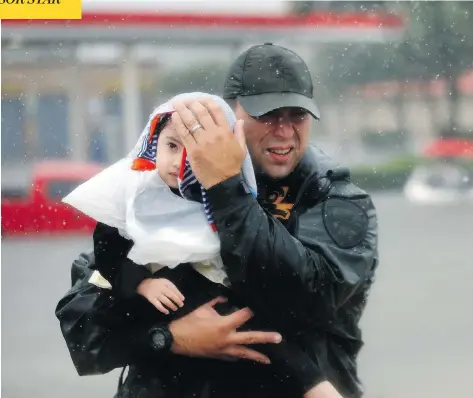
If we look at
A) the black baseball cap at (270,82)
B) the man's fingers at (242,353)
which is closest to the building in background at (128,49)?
the black baseball cap at (270,82)

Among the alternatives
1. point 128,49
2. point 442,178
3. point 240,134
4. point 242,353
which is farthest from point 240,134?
point 442,178

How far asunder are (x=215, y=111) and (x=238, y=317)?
345mm

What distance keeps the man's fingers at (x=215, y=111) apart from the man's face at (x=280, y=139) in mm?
149

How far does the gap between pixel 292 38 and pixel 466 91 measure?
5.63 metres

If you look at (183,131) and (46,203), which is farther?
(46,203)

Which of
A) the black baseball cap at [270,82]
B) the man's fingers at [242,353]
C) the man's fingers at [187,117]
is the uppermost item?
the black baseball cap at [270,82]

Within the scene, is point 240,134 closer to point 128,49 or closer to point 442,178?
point 128,49

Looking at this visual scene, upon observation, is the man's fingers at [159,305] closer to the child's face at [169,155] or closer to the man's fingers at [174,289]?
the man's fingers at [174,289]

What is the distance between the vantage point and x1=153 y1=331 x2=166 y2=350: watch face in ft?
5.31

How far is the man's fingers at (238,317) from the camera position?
1.59 m

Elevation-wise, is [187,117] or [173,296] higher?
[187,117]

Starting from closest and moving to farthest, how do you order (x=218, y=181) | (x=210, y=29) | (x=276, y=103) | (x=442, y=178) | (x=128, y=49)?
(x=218, y=181), (x=276, y=103), (x=128, y=49), (x=210, y=29), (x=442, y=178)

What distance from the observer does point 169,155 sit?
161 cm

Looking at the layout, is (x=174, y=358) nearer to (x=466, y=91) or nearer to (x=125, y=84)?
(x=125, y=84)
